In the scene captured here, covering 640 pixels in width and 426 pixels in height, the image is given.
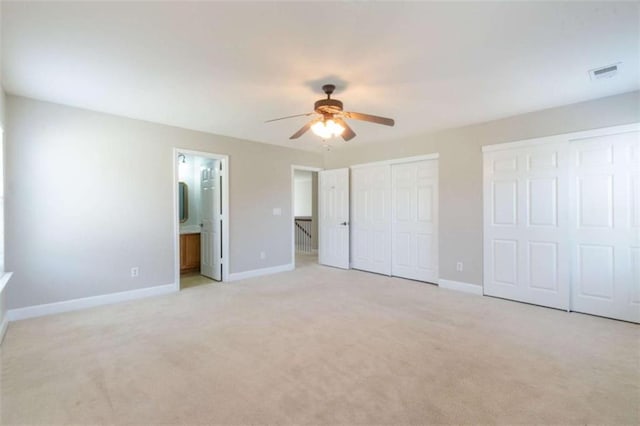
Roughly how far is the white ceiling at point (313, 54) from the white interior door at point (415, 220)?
4.93 ft

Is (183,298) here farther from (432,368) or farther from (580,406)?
(580,406)

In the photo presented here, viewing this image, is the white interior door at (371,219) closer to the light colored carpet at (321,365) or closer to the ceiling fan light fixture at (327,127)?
the light colored carpet at (321,365)

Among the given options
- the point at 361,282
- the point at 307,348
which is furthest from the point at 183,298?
the point at 361,282

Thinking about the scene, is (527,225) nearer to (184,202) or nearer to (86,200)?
(86,200)

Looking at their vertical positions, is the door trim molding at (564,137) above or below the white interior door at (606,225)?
above

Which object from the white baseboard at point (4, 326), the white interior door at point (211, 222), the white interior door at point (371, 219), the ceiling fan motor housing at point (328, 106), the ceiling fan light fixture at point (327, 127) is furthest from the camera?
the white interior door at point (371, 219)

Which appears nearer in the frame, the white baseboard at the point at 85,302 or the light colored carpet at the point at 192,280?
the white baseboard at the point at 85,302

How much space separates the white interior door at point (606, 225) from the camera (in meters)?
3.33

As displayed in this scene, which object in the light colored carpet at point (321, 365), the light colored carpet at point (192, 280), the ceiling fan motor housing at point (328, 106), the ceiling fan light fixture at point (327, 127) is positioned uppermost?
the ceiling fan motor housing at point (328, 106)

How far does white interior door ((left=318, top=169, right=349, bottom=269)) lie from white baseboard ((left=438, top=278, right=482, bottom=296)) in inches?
77.0

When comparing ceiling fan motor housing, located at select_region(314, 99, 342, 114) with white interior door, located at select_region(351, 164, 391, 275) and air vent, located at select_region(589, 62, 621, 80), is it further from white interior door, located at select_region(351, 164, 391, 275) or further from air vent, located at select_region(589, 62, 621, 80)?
white interior door, located at select_region(351, 164, 391, 275)

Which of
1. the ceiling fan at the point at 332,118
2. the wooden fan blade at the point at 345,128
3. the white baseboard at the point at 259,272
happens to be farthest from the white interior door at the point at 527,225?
the white baseboard at the point at 259,272

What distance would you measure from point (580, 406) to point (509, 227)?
263 centimetres

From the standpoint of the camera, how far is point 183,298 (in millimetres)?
4250
